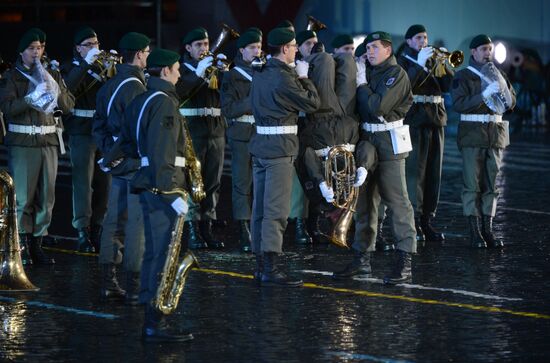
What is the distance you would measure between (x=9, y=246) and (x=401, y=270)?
3.47 m

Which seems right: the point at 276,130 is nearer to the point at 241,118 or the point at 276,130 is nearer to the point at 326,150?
the point at 326,150

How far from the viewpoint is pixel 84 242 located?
15359 millimetres

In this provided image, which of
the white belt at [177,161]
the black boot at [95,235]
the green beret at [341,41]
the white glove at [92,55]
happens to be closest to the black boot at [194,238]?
the black boot at [95,235]

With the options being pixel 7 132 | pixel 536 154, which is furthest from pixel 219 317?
pixel 536 154

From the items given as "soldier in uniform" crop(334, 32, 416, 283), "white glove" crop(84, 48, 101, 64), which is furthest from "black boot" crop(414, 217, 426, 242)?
"white glove" crop(84, 48, 101, 64)

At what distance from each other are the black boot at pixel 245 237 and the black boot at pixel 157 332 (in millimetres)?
4524

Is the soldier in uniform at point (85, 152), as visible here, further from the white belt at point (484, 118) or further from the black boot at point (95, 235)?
the white belt at point (484, 118)

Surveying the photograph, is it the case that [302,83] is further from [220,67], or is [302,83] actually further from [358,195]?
[220,67]

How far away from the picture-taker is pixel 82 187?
15523 mm

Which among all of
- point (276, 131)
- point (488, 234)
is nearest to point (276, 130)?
point (276, 131)

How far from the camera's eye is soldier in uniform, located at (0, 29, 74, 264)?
14391mm

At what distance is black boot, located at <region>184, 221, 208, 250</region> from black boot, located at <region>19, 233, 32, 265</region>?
70.8 inches

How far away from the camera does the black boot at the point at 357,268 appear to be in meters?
13.4

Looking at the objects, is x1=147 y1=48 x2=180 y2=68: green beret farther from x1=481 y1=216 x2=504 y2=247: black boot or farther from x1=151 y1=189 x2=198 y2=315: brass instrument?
x1=481 y1=216 x2=504 y2=247: black boot
